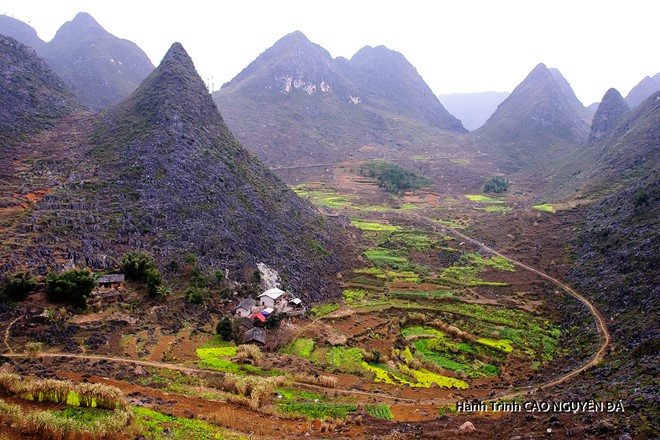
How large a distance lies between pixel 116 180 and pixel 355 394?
1518 inches

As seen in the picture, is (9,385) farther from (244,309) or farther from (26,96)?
(26,96)

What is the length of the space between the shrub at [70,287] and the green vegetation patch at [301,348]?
1680 centimetres

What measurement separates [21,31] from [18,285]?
19635cm

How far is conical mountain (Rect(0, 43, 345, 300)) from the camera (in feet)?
141

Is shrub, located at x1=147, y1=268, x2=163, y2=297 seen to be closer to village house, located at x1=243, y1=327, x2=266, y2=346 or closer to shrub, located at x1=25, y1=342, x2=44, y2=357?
village house, located at x1=243, y1=327, x2=266, y2=346

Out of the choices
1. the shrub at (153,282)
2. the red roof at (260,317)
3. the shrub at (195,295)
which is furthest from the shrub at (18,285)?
the red roof at (260,317)

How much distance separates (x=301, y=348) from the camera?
3788 cm

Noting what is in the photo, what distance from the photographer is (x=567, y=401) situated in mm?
23906

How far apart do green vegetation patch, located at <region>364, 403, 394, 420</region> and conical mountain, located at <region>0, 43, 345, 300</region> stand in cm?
2308

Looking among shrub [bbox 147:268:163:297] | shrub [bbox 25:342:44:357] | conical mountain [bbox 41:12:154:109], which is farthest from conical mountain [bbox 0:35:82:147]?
conical mountain [bbox 41:12:154:109]

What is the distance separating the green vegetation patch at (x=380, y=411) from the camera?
25.9 m

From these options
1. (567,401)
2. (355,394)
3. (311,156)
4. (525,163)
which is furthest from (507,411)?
(525,163)

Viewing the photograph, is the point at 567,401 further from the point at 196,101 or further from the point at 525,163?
the point at 525,163

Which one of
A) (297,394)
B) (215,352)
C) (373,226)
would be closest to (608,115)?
(373,226)
